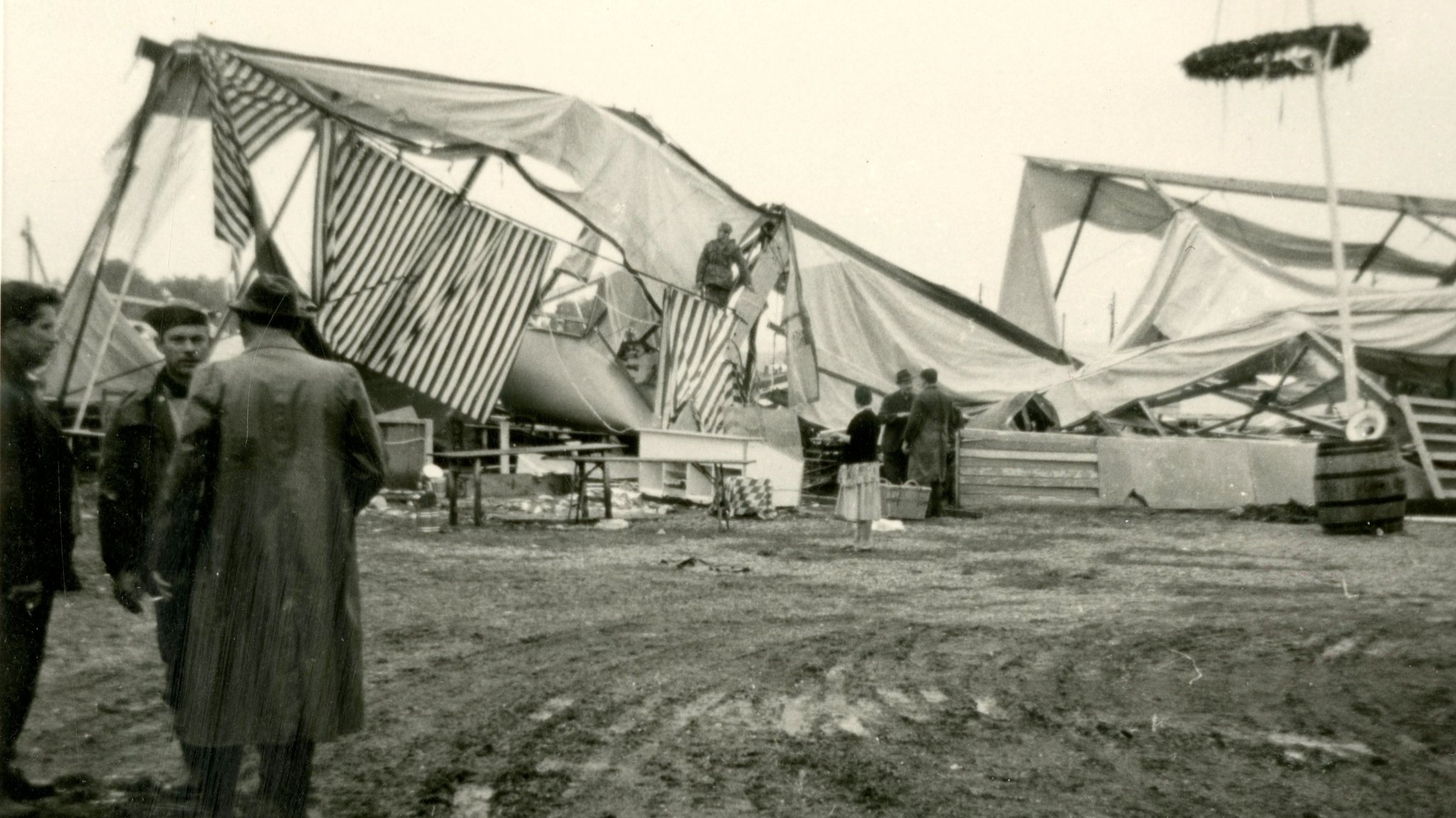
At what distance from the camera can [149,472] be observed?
12.8 feet

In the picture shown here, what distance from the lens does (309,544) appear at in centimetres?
346

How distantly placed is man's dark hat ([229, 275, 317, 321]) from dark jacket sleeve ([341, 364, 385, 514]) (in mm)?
208

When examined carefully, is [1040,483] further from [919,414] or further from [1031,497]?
[919,414]

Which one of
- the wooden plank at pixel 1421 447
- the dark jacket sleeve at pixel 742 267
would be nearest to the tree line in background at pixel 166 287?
the dark jacket sleeve at pixel 742 267

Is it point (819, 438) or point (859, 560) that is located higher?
point (819, 438)

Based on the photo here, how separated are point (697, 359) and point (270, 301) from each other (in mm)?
12947

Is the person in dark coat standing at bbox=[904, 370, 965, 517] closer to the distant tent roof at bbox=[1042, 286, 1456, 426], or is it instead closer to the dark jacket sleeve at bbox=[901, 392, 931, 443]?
the dark jacket sleeve at bbox=[901, 392, 931, 443]

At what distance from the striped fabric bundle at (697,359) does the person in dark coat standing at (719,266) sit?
0.76 ft

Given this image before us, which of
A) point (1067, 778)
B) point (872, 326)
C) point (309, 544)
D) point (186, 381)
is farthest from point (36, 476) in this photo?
point (872, 326)

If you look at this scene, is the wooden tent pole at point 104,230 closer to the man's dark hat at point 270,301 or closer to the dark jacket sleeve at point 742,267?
the man's dark hat at point 270,301

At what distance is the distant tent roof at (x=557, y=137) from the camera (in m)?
12.8

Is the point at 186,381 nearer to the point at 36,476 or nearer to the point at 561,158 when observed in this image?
the point at 36,476

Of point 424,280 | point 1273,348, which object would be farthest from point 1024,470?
point 424,280

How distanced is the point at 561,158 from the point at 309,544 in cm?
1156
